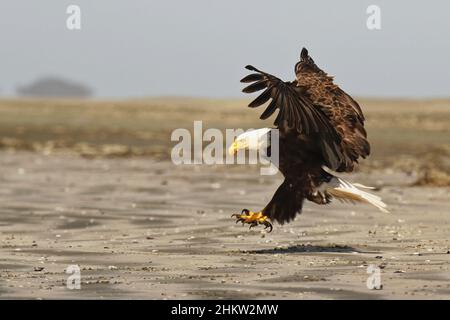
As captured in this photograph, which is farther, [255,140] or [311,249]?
[311,249]

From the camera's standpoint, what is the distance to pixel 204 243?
11.7 meters

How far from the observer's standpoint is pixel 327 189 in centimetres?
1125

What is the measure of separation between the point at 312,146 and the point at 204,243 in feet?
5.22

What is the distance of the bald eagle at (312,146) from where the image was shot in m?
10.6

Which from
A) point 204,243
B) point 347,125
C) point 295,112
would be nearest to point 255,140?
point 295,112

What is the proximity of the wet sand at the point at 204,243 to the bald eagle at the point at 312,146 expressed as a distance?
0.47 m

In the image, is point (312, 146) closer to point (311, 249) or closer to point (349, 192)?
point (349, 192)

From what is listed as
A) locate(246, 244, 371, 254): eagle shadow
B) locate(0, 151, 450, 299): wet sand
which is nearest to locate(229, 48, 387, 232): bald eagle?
locate(246, 244, 371, 254): eagle shadow

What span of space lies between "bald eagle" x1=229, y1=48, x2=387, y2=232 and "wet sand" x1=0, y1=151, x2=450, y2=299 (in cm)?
47

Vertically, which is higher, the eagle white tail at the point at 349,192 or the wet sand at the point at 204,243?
the eagle white tail at the point at 349,192

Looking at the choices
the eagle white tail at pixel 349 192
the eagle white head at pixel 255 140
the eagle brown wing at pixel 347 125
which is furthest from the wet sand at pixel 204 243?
the eagle white head at pixel 255 140

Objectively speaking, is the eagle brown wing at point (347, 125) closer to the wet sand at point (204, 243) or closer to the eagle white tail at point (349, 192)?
the eagle white tail at point (349, 192)

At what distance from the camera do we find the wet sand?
8.72 metres

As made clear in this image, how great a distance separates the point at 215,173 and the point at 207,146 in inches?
377
